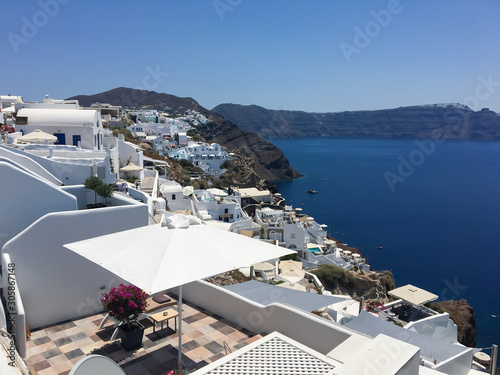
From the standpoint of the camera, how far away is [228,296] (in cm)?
641

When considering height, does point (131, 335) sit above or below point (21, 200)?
below

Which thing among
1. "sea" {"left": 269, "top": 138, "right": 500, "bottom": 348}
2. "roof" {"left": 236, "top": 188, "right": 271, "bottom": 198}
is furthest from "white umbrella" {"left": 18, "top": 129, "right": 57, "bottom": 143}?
"roof" {"left": 236, "top": 188, "right": 271, "bottom": 198}

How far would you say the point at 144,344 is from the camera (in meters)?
5.71

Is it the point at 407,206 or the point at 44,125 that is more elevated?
the point at 44,125

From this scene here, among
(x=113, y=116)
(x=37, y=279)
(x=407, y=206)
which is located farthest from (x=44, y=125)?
(x=407, y=206)

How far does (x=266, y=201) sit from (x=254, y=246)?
55723 mm

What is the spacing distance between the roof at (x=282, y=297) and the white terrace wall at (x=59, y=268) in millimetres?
2755

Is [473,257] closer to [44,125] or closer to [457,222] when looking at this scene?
[457,222]

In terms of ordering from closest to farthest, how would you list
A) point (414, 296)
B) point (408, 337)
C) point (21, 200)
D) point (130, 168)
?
1. point (21, 200)
2. point (408, 337)
3. point (130, 168)
4. point (414, 296)

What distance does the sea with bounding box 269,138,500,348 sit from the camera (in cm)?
3838

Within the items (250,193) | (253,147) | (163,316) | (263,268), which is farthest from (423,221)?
(253,147)

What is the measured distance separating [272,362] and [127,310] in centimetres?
275

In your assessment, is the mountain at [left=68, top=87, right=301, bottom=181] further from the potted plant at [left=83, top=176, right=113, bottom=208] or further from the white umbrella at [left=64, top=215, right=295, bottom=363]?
the white umbrella at [left=64, top=215, right=295, bottom=363]

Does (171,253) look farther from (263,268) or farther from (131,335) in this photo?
(263,268)
